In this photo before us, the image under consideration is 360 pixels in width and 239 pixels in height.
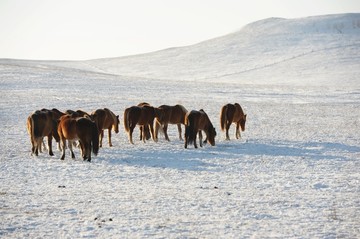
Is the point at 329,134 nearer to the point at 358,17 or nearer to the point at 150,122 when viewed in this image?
the point at 150,122

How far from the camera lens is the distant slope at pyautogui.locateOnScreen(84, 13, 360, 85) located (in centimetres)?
6769

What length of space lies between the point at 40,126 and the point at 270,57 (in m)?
67.7

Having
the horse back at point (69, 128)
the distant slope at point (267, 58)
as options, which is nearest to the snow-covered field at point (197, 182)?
the horse back at point (69, 128)

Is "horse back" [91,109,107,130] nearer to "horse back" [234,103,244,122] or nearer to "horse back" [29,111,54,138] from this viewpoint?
"horse back" [29,111,54,138]

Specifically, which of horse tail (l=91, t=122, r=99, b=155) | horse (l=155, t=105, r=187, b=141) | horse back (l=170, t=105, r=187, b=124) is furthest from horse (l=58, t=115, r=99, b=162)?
horse back (l=170, t=105, r=187, b=124)

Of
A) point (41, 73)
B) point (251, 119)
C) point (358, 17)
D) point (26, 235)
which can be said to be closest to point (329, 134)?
point (251, 119)

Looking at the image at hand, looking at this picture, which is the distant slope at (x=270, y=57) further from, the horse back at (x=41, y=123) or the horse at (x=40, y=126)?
the horse back at (x=41, y=123)

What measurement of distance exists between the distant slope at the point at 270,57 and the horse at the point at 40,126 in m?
47.6

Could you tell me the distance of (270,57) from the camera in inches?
3155

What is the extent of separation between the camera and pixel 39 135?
15.5 meters

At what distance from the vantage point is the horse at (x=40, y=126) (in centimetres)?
1541

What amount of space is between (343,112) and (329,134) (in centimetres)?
983

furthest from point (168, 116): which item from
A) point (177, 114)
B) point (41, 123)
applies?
point (41, 123)

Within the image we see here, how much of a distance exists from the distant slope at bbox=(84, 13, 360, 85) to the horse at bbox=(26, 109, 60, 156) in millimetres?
47560
